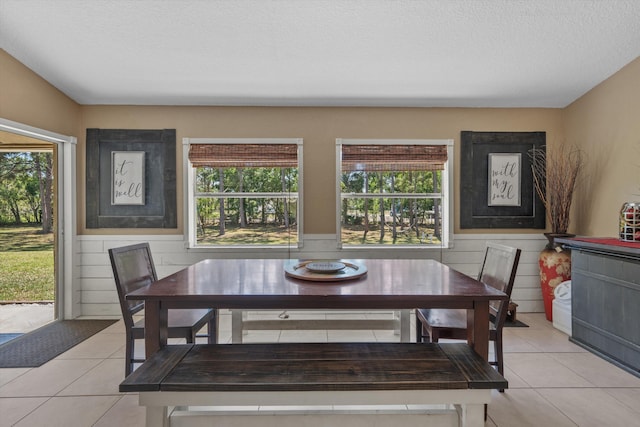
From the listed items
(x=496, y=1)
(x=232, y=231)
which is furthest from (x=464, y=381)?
(x=232, y=231)

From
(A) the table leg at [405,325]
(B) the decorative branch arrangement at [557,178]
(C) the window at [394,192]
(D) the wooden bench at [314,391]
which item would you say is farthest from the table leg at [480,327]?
(B) the decorative branch arrangement at [557,178]

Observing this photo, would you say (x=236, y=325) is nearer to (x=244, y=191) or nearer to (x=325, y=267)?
(x=325, y=267)

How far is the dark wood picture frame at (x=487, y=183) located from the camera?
399 centimetres

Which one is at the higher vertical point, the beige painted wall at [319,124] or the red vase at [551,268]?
the beige painted wall at [319,124]

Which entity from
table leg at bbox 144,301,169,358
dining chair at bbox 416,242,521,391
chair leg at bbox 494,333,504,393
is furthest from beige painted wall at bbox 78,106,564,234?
table leg at bbox 144,301,169,358

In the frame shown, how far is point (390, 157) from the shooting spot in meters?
3.98

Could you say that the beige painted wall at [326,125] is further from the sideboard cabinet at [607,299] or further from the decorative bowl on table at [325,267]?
the decorative bowl on table at [325,267]

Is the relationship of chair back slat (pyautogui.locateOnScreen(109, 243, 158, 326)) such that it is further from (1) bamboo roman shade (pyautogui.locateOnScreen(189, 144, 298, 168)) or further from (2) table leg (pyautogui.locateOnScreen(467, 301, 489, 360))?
(2) table leg (pyautogui.locateOnScreen(467, 301, 489, 360))

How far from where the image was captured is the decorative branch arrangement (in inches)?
144

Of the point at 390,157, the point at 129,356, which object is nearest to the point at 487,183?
the point at 390,157

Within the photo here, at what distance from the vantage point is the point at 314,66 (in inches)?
125

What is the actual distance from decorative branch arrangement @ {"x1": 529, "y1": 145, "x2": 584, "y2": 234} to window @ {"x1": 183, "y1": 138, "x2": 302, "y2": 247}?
2.79 metres

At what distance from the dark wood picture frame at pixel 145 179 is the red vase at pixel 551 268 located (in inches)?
165

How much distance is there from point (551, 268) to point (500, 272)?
6.19 feet
